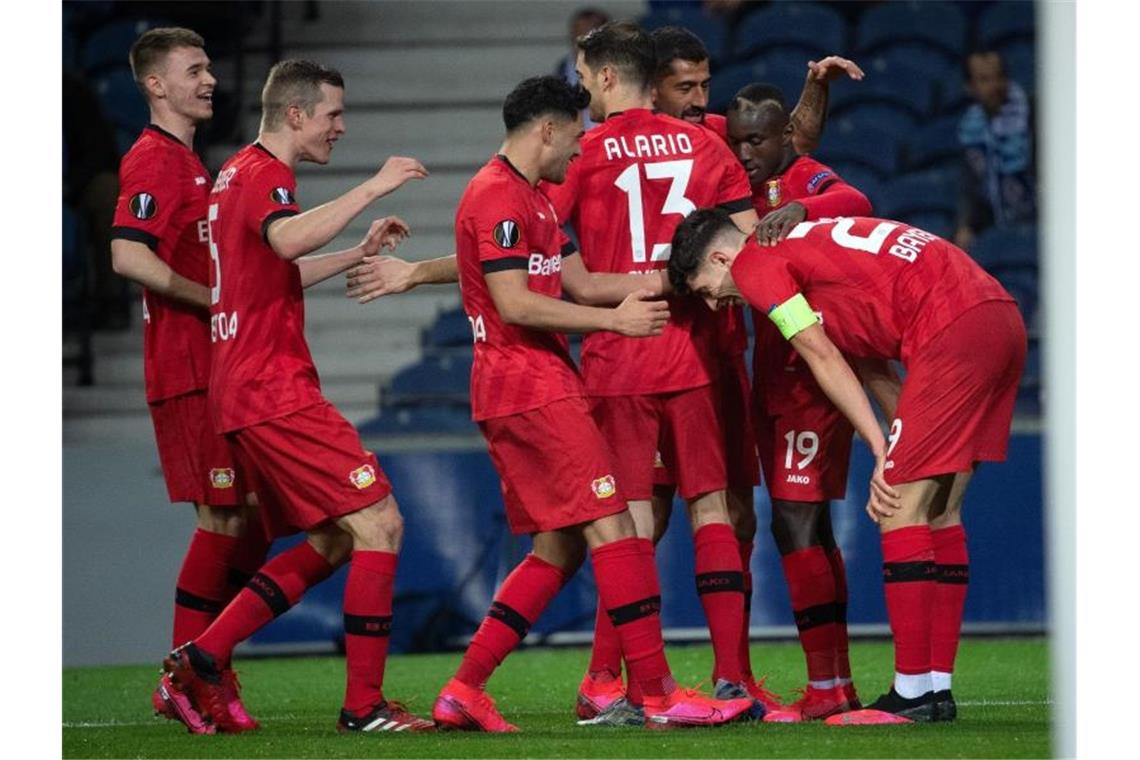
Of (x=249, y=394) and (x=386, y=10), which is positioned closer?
(x=249, y=394)

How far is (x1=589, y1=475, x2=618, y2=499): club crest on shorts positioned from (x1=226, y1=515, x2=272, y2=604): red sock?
1.39m

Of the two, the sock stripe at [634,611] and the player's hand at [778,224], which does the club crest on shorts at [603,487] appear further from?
the player's hand at [778,224]

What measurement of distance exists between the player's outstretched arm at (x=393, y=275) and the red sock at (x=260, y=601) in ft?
2.75

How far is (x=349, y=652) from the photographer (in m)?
5.24

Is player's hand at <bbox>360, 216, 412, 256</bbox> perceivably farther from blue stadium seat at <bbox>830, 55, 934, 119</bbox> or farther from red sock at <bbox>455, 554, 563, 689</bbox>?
blue stadium seat at <bbox>830, 55, 934, 119</bbox>

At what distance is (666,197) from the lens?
18.3 feet

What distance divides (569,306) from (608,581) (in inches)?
30.7

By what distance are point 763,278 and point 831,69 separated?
122 cm

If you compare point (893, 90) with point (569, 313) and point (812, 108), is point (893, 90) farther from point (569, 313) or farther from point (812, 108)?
point (569, 313)

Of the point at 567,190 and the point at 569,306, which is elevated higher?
the point at 567,190

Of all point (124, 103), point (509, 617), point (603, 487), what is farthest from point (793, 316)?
point (124, 103)

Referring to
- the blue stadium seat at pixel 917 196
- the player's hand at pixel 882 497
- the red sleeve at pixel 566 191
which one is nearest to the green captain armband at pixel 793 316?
the player's hand at pixel 882 497

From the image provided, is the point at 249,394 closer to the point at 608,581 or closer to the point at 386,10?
the point at 608,581
